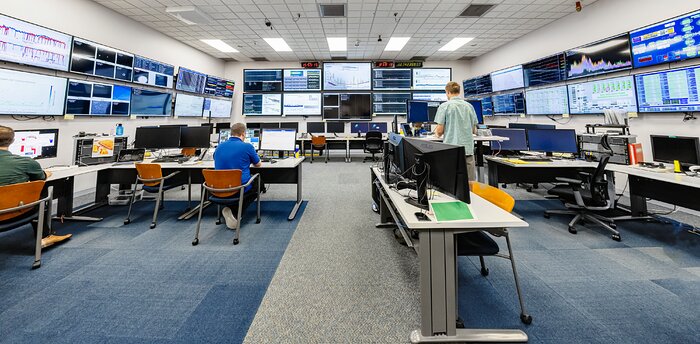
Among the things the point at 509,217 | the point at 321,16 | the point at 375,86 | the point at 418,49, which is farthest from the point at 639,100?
the point at 375,86

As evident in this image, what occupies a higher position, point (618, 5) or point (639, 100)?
point (618, 5)

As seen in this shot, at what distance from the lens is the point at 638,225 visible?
2988 millimetres

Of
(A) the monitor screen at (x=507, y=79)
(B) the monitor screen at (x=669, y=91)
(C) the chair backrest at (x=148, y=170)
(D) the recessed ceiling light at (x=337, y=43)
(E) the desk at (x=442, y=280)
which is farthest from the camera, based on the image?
(D) the recessed ceiling light at (x=337, y=43)

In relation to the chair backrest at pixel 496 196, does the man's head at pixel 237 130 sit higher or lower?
higher

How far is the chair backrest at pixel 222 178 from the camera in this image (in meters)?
2.57

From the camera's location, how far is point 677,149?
8.61ft

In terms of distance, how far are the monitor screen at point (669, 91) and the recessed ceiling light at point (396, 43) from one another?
174 inches

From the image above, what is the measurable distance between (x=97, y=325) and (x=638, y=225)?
5.10 metres

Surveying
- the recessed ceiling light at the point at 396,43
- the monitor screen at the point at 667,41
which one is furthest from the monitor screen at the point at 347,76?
the monitor screen at the point at 667,41

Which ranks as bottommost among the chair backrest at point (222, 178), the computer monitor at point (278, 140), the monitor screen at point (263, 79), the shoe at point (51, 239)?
the shoe at point (51, 239)

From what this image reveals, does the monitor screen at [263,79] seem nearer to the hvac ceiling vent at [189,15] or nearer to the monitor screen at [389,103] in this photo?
the hvac ceiling vent at [189,15]

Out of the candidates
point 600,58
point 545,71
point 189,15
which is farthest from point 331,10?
point 600,58

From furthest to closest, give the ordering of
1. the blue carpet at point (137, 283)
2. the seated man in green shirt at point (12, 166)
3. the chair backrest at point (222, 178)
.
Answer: the chair backrest at point (222, 178) < the seated man in green shirt at point (12, 166) < the blue carpet at point (137, 283)

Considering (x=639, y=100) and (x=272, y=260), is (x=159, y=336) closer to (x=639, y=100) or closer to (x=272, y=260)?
(x=272, y=260)
